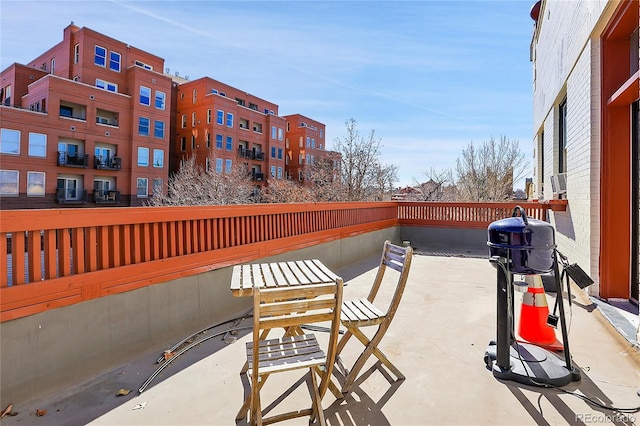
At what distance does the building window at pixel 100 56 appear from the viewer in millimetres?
21719

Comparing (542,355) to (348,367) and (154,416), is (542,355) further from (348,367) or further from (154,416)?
(154,416)

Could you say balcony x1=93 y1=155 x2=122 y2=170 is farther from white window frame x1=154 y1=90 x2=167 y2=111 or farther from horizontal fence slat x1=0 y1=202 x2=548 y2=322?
horizontal fence slat x1=0 y1=202 x2=548 y2=322

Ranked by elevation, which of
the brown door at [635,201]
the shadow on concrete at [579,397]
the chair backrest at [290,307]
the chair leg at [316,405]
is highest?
the brown door at [635,201]

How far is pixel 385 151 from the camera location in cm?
1781

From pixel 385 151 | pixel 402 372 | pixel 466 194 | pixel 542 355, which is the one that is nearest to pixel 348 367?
pixel 402 372

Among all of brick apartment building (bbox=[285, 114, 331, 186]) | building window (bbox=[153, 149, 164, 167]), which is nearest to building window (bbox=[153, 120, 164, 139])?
building window (bbox=[153, 149, 164, 167])

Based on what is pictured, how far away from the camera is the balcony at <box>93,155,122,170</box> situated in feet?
69.4

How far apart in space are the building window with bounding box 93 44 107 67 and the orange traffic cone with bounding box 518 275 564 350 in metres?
27.7

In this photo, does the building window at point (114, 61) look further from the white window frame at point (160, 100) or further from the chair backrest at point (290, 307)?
the chair backrest at point (290, 307)

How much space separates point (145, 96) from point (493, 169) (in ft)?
79.9

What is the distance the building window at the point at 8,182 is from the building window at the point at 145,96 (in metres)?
9.02

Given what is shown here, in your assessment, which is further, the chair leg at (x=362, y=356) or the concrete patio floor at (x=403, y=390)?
the chair leg at (x=362, y=356)

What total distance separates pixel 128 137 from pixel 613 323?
2648 centimetres

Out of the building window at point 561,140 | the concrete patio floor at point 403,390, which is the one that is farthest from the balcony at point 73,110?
the building window at point 561,140
